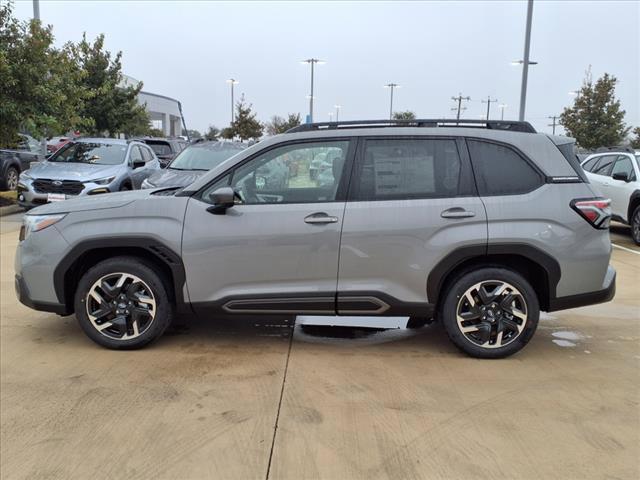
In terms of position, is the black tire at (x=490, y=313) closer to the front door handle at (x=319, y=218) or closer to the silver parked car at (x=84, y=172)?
the front door handle at (x=319, y=218)

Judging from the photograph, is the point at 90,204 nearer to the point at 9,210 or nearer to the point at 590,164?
the point at 9,210

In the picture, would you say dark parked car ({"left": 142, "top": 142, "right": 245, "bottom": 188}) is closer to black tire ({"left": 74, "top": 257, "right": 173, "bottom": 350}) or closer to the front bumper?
the front bumper

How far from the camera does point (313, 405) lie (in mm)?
3541

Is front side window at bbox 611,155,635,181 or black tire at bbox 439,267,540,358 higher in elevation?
front side window at bbox 611,155,635,181

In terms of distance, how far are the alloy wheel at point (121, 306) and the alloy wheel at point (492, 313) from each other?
2.42m

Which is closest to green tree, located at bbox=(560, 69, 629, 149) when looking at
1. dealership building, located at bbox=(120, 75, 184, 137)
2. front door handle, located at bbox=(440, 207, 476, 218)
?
front door handle, located at bbox=(440, 207, 476, 218)

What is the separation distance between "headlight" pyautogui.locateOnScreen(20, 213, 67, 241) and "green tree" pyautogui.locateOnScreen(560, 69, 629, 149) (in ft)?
103

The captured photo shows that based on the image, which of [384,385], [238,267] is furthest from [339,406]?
[238,267]

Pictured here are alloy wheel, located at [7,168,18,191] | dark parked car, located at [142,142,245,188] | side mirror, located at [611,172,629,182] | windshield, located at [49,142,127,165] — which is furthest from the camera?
alloy wheel, located at [7,168,18,191]

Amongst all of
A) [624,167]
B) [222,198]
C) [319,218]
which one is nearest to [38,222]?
[222,198]

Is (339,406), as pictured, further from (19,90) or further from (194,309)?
(19,90)

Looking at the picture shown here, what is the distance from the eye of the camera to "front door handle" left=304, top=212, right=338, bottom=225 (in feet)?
13.6

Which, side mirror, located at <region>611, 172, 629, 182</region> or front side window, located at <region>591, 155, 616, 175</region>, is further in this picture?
front side window, located at <region>591, 155, 616, 175</region>

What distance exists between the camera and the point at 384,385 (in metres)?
3.85
